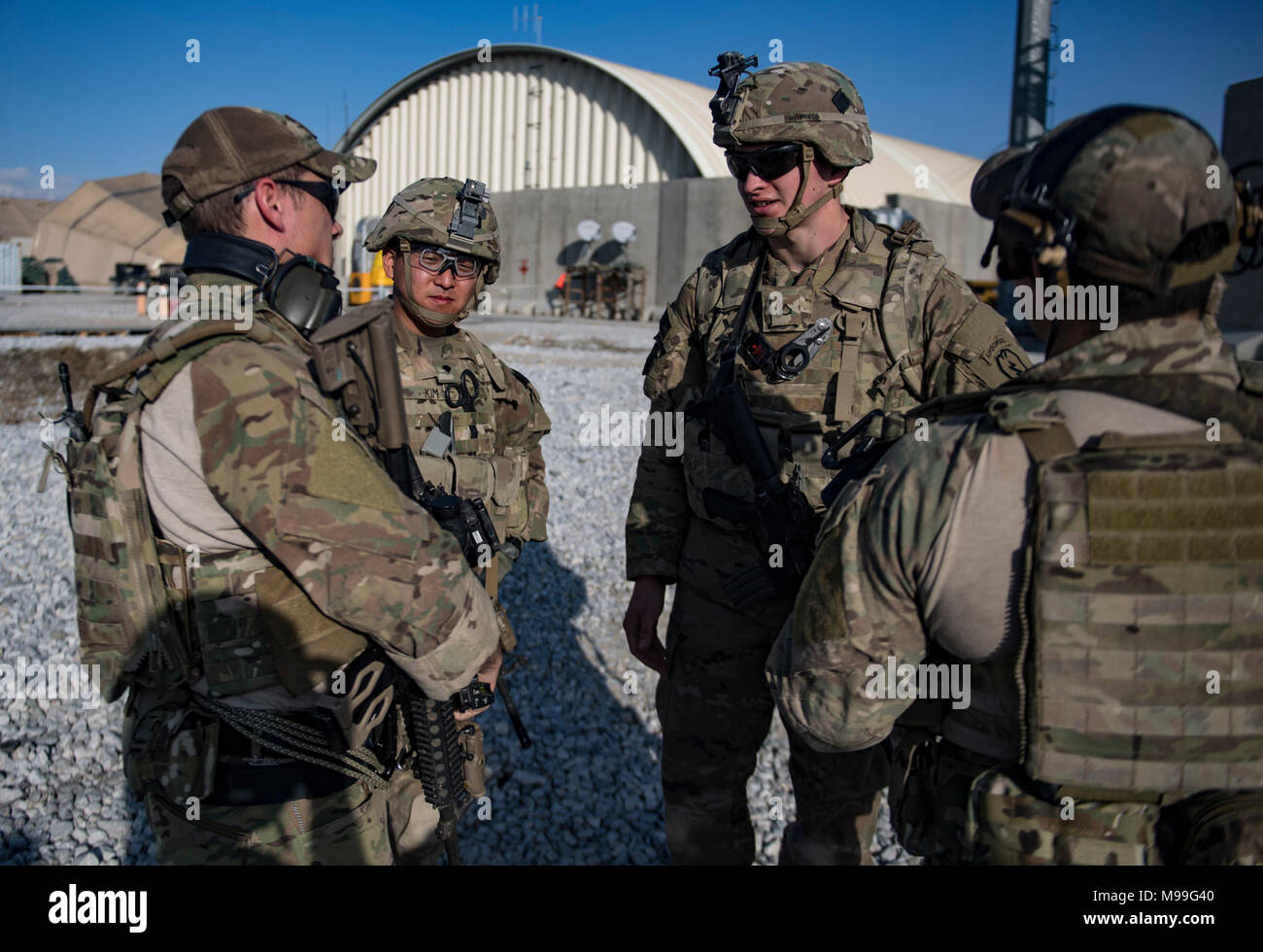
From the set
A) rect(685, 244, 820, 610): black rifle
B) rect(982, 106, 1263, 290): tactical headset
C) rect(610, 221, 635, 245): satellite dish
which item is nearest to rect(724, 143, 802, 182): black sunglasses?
rect(685, 244, 820, 610): black rifle

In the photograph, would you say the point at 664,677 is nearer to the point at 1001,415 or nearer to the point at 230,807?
the point at 230,807

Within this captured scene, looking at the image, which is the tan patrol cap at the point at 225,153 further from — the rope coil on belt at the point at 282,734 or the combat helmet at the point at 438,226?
the combat helmet at the point at 438,226

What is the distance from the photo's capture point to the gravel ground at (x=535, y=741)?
11.0 feet

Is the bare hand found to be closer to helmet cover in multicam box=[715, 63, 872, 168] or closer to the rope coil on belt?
the rope coil on belt

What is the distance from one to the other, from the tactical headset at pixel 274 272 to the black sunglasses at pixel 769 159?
4.26 ft

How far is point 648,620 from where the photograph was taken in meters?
2.86

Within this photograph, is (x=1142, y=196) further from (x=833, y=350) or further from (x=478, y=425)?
(x=478, y=425)

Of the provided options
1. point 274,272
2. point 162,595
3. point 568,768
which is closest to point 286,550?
point 162,595

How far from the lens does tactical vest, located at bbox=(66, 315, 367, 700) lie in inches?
67.5

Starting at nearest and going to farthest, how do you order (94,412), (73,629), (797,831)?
(94,412)
(797,831)
(73,629)
